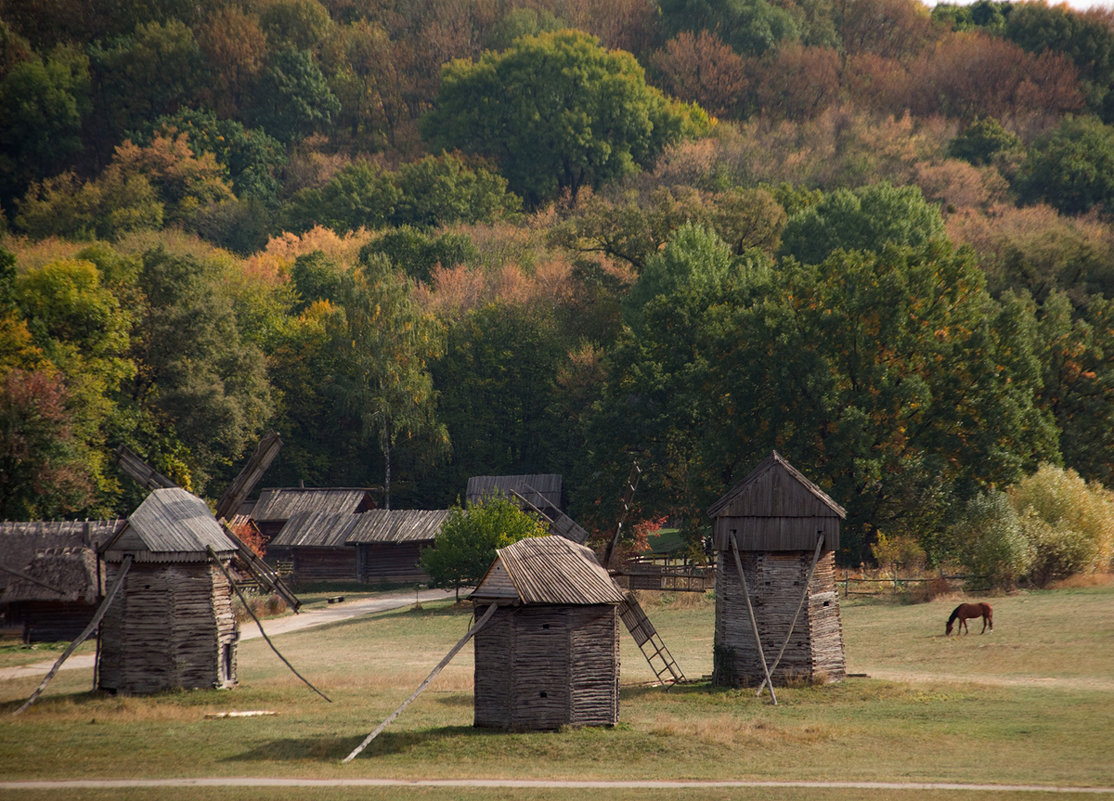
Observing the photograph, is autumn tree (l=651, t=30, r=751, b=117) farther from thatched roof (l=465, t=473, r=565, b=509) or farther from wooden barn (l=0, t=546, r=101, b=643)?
wooden barn (l=0, t=546, r=101, b=643)

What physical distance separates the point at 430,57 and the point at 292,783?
530ft

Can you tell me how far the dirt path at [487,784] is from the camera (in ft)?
84.2

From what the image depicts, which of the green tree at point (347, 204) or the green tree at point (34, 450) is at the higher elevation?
the green tree at point (347, 204)

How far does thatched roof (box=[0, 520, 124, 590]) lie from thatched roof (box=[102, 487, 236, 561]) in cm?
1540

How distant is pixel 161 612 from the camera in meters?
39.5

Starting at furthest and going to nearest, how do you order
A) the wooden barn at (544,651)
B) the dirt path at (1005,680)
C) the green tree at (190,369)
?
the green tree at (190,369)
the dirt path at (1005,680)
the wooden barn at (544,651)

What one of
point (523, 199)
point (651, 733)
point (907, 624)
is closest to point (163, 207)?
point (523, 199)

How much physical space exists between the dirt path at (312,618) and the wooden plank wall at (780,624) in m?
25.3

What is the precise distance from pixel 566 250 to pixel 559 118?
4015cm

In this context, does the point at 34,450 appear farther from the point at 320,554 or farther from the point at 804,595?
the point at 804,595

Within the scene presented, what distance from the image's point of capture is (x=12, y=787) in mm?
27156

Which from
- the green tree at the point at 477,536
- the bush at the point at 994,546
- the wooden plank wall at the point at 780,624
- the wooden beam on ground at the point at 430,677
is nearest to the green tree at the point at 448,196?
the green tree at the point at 477,536

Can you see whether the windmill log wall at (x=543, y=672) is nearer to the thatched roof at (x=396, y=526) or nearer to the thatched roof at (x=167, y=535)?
the thatched roof at (x=167, y=535)

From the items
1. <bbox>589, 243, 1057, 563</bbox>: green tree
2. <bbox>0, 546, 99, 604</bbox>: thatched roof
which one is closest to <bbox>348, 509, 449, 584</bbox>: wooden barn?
<bbox>589, 243, 1057, 563</bbox>: green tree
